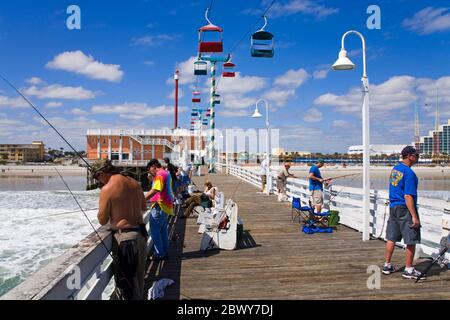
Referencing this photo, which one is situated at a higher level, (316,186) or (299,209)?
(316,186)

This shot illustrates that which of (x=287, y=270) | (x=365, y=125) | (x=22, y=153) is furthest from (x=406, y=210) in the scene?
(x=22, y=153)

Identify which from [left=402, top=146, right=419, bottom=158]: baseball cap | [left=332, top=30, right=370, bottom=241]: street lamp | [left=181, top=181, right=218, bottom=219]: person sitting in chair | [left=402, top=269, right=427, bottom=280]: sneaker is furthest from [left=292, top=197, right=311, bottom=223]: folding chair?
[left=402, top=146, right=419, bottom=158]: baseball cap

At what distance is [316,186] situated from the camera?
28.0 feet

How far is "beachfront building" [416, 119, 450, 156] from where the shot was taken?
495 feet

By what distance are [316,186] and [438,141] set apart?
166 metres

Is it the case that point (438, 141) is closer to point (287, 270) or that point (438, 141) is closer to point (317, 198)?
point (317, 198)

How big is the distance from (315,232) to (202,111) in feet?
111

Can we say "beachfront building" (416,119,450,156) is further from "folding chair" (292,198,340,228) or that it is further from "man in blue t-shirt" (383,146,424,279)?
"man in blue t-shirt" (383,146,424,279)

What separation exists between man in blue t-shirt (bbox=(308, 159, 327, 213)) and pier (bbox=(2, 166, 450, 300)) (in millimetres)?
800

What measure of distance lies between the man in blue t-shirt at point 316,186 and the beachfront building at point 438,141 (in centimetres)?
15933

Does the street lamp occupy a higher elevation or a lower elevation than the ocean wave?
higher

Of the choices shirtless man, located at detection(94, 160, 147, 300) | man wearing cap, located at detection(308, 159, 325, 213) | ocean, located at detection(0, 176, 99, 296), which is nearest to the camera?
shirtless man, located at detection(94, 160, 147, 300)
